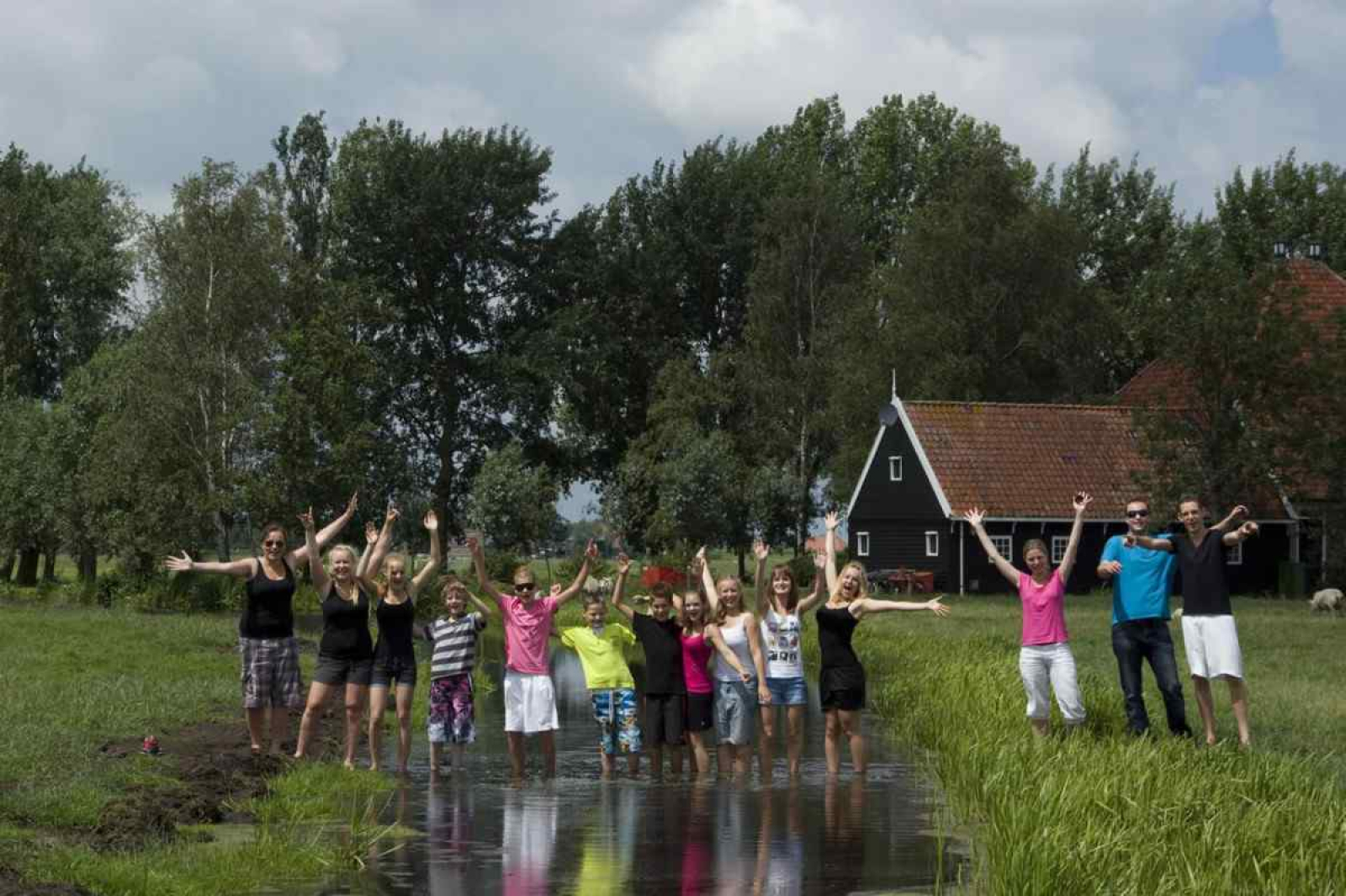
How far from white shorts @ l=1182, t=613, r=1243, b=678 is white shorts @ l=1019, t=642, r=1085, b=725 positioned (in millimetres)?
972

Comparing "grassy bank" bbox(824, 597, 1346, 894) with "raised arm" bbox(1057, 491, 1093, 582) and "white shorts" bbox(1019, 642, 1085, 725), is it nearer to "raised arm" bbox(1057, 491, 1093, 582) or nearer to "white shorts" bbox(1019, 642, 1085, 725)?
"white shorts" bbox(1019, 642, 1085, 725)

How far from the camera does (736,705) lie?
16.5 meters

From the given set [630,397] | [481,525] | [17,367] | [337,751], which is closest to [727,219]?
[630,397]

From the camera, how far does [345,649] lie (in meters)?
16.0

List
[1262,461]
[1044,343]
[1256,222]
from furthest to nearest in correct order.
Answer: [1256,222] → [1044,343] → [1262,461]

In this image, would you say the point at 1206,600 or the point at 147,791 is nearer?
the point at 147,791

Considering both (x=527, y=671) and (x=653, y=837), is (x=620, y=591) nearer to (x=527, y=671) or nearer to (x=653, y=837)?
(x=527, y=671)

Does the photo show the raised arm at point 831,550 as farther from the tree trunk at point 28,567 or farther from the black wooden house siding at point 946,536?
the tree trunk at point 28,567

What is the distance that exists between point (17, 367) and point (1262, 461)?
40.2 meters

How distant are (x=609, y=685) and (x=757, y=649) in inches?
48.8

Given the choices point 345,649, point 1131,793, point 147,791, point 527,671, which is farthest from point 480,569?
point 1131,793

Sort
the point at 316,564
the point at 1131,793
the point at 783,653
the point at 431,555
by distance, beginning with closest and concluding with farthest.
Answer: the point at 1131,793
the point at 316,564
the point at 431,555
the point at 783,653

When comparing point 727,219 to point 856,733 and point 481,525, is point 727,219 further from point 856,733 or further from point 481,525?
point 856,733

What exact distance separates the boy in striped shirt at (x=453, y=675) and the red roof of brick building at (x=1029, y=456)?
43553mm
